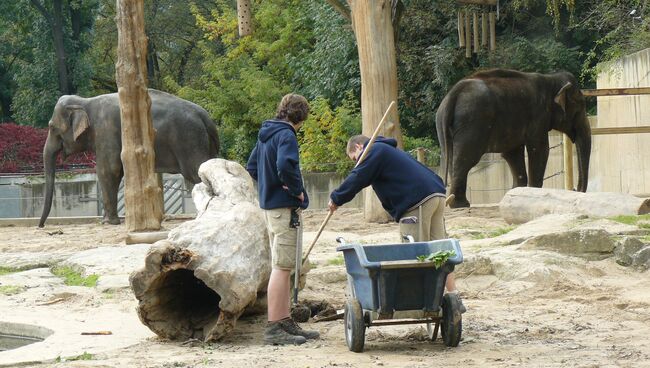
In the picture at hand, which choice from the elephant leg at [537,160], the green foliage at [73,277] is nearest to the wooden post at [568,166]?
the elephant leg at [537,160]

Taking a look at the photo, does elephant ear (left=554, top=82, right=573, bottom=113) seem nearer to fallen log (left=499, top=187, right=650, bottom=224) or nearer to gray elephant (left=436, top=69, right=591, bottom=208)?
gray elephant (left=436, top=69, right=591, bottom=208)

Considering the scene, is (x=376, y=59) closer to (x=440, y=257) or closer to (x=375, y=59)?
(x=375, y=59)

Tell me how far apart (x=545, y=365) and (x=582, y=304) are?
2.24 m

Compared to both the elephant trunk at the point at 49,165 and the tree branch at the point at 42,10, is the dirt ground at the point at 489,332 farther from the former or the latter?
the tree branch at the point at 42,10

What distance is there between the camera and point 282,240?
6.88 meters

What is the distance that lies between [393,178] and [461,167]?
929 centimetres

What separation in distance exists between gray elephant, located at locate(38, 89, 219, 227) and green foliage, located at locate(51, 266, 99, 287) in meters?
5.94

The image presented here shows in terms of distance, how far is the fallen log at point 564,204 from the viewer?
12125 millimetres

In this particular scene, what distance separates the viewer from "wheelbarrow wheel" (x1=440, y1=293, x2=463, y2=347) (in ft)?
20.6

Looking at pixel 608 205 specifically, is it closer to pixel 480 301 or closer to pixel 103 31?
pixel 480 301

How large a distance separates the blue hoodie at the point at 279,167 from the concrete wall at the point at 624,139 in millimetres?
12344

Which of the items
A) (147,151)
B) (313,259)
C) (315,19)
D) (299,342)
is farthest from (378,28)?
(315,19)

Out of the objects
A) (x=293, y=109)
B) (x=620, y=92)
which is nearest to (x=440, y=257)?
(x=293, y=109)

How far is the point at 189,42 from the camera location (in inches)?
1375
